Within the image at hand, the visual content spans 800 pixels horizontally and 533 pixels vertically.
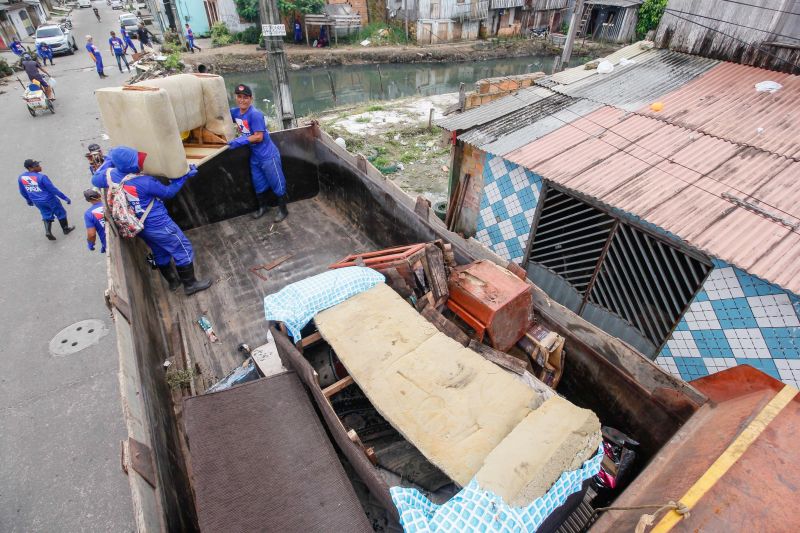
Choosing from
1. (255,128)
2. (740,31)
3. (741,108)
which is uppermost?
(740,31)

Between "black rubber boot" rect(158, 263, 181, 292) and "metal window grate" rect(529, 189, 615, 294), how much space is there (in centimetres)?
439

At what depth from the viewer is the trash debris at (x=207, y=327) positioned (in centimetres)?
391

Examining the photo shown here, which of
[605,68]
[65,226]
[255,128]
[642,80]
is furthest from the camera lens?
[65,226]

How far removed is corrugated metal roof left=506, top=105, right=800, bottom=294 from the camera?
10.1 ft

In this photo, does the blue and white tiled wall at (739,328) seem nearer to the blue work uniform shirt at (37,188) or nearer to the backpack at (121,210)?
the backpack at (121,210)

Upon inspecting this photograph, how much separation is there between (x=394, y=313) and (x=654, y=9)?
1164 inches

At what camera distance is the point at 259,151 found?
5.21 meters

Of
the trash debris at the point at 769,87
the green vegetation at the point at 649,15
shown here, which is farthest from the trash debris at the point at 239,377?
the green vegetation at the point at 649,15

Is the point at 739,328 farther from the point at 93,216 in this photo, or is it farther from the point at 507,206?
the point at 93,216

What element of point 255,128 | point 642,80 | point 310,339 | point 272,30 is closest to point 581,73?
point 642,80

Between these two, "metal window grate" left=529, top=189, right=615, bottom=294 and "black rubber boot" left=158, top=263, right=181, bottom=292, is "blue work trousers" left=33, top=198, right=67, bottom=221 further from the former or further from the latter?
"metal window grate" left=529, top=189, right=615, bottom=294

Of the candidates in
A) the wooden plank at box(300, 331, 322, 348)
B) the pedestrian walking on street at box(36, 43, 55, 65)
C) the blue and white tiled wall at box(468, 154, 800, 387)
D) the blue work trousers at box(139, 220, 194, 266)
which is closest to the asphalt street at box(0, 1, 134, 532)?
the blue work trousers at box(139, 220, 194, 266)

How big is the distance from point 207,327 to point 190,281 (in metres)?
0.71

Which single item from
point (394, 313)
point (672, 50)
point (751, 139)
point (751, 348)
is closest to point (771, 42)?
point (672, 50)
